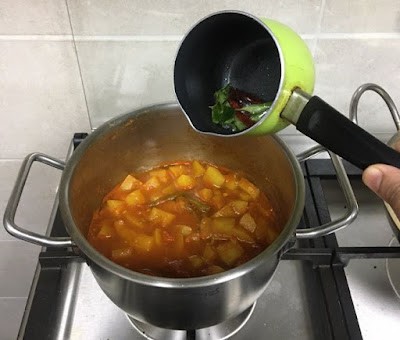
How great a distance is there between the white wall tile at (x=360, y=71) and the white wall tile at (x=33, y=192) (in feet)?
1.94

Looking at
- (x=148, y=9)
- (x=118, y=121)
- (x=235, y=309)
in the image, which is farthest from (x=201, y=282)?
(x=148, y=9)

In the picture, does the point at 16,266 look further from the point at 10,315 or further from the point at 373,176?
the point at 373,176

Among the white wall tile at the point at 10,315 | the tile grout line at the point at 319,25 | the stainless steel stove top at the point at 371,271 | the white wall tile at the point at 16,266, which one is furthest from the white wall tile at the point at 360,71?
the white wall tile at the point at 10,315

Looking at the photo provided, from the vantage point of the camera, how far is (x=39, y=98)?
916mm

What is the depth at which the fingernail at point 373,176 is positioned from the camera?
0.56 metres

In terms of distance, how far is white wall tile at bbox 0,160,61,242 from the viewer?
40.8 inches

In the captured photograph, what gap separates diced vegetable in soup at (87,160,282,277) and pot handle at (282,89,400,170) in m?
0.25

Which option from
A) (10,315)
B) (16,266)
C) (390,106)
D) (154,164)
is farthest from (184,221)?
(10,315)

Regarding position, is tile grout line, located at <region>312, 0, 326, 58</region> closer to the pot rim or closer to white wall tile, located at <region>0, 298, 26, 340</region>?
the pot rim

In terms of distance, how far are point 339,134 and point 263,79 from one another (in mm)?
160

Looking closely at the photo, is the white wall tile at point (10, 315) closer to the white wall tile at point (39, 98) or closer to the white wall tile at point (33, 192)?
the white wall tile at point (33, 192)

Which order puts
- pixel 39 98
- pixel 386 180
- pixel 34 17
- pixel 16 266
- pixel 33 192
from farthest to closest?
pixel 16 266
pixel 33 192
pixel 39 98
pixel 34 17
pixel 386 180

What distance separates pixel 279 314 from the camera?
0.76 metres

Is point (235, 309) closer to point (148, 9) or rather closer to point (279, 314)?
point (279, 314)
